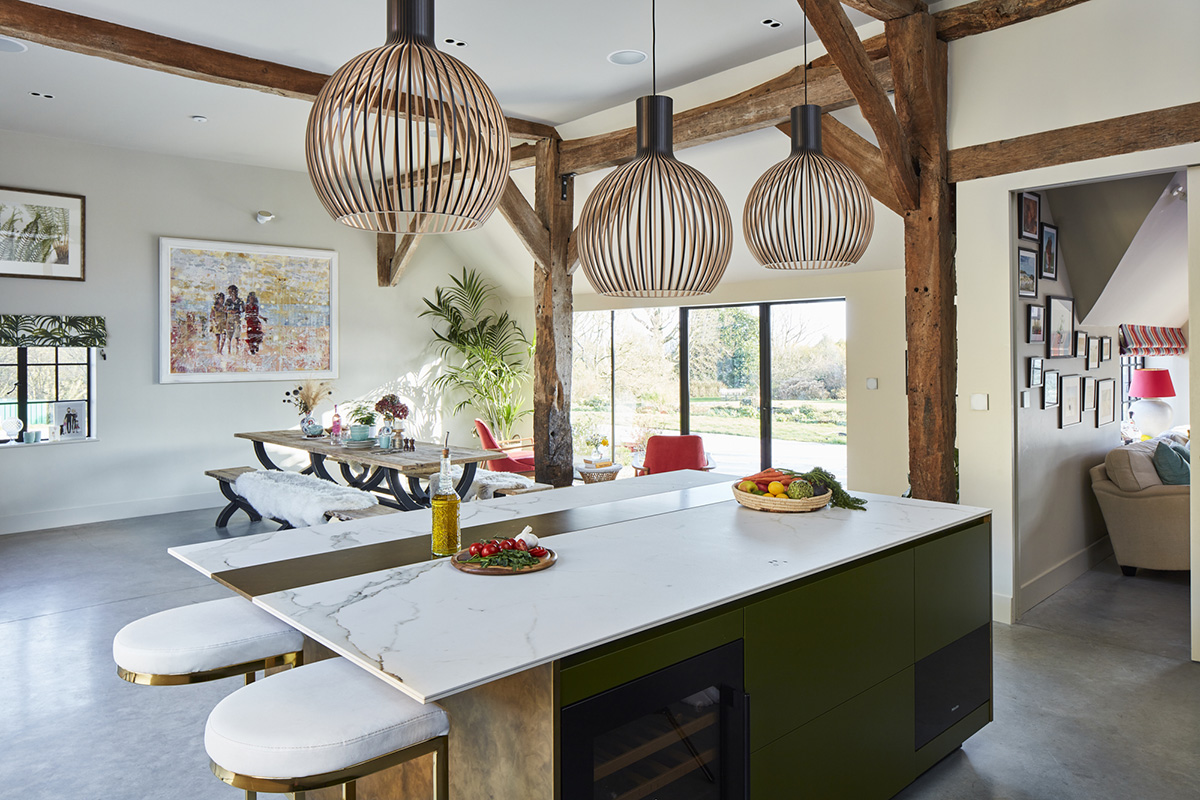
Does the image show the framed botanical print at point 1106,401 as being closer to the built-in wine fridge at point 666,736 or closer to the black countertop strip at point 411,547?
the black countertop strip at point 411,547

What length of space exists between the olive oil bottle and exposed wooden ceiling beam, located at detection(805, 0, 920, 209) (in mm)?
2674

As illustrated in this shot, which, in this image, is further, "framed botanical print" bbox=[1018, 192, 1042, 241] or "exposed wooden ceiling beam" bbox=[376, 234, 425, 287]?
"exposed wooden ceiling beam" bbox=[376, 234, 425, 287]

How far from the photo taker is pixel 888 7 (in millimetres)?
3922

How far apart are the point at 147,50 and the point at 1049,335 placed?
5308mm

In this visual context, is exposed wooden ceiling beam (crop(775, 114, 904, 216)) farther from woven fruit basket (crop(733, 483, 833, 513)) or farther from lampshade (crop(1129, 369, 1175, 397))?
lampshade (crop(1129, 369, 1175, 397))

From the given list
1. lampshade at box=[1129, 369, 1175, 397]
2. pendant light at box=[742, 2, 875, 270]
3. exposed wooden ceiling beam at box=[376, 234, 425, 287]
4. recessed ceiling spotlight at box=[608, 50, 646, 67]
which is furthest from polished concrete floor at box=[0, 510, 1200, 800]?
exposed wooden ceiling beam at box=[376, 234, 425, 287]

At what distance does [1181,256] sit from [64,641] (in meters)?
7.38

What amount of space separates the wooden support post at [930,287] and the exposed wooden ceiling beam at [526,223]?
279 cm

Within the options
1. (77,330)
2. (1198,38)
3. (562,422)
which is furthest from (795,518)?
(77,330)

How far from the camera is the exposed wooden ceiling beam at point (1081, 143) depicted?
349 centimetres

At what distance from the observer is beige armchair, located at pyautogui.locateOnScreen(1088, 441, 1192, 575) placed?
477 cm

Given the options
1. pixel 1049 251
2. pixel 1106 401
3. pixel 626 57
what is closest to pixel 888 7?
pixel 626 57

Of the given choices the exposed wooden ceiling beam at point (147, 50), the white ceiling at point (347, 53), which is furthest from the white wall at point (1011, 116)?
the exposed wooden ceiling beam at point (147, 50)

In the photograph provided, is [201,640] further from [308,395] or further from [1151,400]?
[1151,400]
